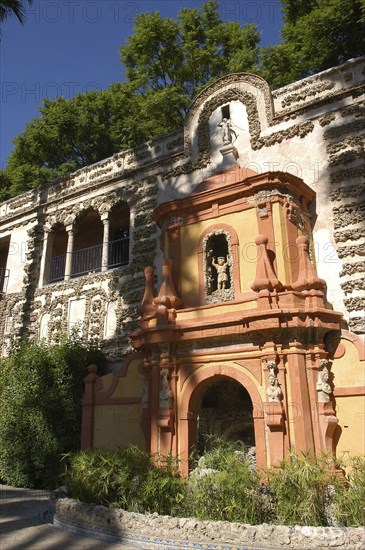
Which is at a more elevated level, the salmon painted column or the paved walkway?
the salmon painted column

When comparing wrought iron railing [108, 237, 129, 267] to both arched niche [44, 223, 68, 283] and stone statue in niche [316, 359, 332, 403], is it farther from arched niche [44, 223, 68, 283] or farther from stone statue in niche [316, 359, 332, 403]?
stone statue in niche [316, 359, 332, 403]

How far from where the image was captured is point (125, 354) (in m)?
13.7

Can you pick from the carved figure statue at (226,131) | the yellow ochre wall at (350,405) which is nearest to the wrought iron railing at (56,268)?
the carved figure statue at (226,131)

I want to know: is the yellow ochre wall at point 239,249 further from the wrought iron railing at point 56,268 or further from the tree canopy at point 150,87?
the tree canopy at point 150,87

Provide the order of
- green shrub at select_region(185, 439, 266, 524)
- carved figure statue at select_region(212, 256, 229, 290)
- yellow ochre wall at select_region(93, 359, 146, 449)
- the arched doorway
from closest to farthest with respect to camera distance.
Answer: green shrub at select_region(185, 439, 266, 524)
carved figure statue at select_region(212, 256, 229, 290)
the arched doorway
yellow ochre wall at select_region(93, 359, 146, 449)

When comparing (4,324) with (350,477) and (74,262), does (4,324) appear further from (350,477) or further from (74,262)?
(350,477)

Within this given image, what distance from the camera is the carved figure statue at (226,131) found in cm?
1345

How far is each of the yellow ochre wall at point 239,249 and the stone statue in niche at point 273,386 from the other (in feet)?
6.77

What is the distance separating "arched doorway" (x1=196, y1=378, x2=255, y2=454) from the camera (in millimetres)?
11766

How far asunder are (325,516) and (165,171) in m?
11.1

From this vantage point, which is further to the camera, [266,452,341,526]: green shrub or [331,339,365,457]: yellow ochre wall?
[331,339,365,457]: yellow ochre wall

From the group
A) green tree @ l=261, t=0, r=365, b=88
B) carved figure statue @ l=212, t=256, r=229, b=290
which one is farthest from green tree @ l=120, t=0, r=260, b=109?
carved figure statue @ l=212, t=256, r=229, b=290

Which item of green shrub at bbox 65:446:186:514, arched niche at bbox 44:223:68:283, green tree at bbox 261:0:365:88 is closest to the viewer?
green shrub at bbox 65:446:186:514

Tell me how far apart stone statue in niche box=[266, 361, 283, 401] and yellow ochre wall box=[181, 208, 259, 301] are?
6.77 feet
